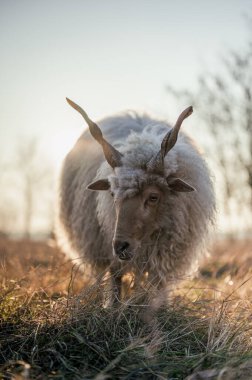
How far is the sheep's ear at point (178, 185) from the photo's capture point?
154 inches

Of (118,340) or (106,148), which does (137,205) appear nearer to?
(106,148)

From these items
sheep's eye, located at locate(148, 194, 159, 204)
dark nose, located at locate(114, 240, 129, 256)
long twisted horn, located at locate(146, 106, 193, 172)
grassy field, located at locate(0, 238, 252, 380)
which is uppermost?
long twisted horn, located at locate(146, 106, 193, 172)

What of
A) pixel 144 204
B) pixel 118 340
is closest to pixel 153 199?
pixel 144 204

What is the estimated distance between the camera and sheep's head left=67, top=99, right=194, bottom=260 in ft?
12.0

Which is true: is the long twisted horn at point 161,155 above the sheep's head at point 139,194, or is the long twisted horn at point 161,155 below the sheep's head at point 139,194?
above

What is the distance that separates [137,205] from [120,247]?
382 millimetres

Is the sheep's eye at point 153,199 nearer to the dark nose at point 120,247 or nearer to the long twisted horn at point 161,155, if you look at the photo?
the long twisted horn at point 161,155

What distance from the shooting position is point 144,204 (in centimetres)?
385

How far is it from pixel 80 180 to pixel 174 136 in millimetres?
1326

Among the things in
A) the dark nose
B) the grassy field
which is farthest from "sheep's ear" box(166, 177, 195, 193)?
the grassy field

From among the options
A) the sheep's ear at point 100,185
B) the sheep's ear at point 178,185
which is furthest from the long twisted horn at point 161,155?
the sheep's ear at point 100,185

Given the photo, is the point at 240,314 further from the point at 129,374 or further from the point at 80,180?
the point at 80,180

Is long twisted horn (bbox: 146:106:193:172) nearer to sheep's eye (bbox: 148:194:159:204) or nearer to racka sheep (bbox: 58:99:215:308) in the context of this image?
racka sheep (bbox: 58:99:215:308)

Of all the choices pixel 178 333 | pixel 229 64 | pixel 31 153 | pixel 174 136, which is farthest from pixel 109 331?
pixel 31 153
